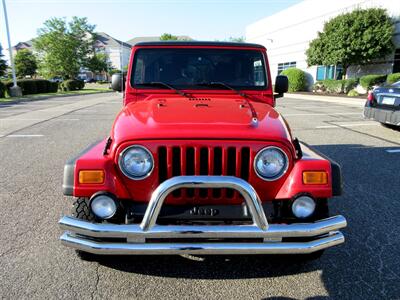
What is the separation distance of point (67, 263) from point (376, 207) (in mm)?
3401

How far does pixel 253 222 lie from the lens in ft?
6.89

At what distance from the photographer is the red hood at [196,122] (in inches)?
88.4

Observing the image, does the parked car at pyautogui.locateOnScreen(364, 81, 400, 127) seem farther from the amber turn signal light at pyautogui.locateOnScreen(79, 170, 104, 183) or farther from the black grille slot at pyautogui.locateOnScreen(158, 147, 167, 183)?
the amber turn signal light at pyautogui.locateOnScreen(79, 170, 104, 183)

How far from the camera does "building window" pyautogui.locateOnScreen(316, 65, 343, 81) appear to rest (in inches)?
1029

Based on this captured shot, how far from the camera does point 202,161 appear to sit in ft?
7.39

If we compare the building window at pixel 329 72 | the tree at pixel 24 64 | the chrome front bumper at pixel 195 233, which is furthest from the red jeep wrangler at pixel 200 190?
the tree at pixel 24 64

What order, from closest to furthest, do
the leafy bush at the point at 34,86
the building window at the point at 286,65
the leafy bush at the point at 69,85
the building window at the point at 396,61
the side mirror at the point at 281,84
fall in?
the side mirror at the point at 281,84 → the building window at the point at 396,61 → the leafy bush at the point at 34,86 → the building window at the point at 286,65 → the leafy bush at the point at 69,85

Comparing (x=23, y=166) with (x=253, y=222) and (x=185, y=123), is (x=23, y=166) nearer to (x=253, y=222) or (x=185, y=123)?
(x=185, y=123)

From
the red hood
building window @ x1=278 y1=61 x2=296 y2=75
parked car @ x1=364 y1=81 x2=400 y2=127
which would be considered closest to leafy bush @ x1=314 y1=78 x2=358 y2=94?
building window @ x1=278 y1=61 x2=296 y2=75

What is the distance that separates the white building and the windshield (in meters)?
21.3

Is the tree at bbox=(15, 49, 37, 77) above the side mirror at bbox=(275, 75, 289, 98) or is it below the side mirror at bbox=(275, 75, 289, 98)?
above

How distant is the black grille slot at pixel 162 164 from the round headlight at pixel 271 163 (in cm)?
64

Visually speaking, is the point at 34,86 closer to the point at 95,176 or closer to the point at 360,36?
the point at 360,36

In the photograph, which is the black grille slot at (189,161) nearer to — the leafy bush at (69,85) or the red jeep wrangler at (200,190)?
the red jeep wrangler at (200,190)
